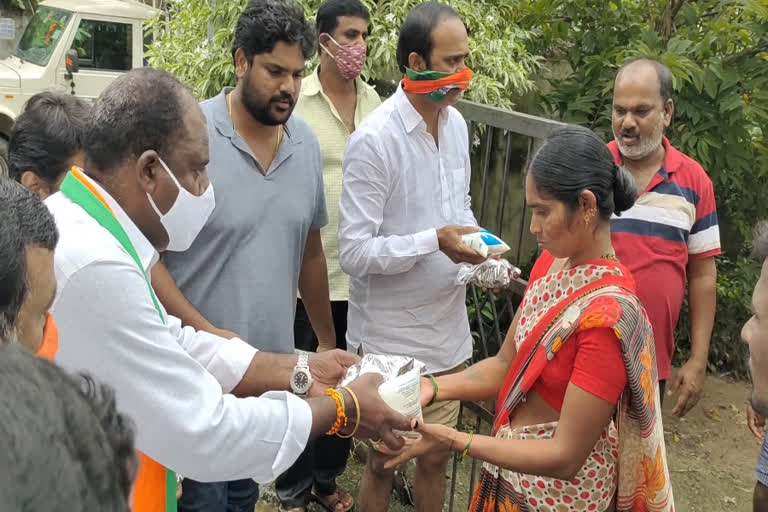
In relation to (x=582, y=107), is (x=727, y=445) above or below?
below

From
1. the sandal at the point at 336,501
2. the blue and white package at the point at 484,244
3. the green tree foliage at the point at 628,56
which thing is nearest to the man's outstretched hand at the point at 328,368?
the blue and white package at the point at 484,244

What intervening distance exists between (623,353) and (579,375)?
124 mm

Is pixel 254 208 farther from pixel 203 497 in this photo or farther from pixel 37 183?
pixel 203 497

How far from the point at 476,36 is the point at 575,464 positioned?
13.2ft

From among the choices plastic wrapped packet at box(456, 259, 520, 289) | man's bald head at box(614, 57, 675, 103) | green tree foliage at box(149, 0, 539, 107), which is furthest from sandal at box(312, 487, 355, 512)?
green tree foliage at box(149, 0, 539, 107)

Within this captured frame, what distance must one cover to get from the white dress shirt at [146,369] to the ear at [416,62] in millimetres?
1619

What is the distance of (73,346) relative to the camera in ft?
6.01

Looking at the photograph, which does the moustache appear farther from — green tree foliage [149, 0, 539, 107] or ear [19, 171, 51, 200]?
green tree foliage [149, 0, 539, 107]

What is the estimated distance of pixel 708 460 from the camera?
4.70 m

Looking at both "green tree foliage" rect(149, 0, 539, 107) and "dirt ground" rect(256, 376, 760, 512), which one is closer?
"dirt ground" rect(256, 376, 760, 512)

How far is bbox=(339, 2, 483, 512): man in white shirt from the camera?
320 cm

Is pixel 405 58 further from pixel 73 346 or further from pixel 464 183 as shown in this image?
pixel 73 346

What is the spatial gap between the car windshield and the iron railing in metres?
6.72

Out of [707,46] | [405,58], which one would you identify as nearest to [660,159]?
[405,58]
